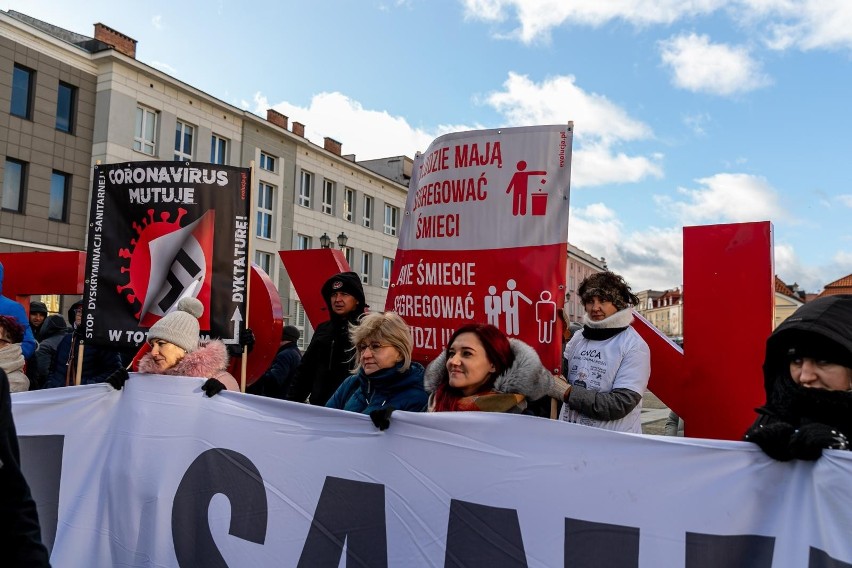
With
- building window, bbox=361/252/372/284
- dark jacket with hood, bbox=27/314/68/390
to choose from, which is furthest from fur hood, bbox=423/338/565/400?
building window, bbox=361/252/372/284

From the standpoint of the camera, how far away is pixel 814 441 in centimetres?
196

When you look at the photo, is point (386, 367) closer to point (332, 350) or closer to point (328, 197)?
point (332, 350)

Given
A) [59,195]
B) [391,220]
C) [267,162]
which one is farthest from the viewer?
[391,220]

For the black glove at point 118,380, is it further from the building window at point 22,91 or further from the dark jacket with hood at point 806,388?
the building window at point 22,91

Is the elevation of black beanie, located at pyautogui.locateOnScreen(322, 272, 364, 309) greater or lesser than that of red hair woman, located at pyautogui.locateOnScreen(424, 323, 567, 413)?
greater

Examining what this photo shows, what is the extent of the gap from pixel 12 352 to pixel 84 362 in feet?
1.64

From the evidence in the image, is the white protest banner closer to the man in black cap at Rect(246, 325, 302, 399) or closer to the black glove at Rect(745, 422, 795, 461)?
the black glove at Rect(745, 422, 795, 461)

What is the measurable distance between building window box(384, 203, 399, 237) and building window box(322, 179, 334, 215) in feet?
15.9

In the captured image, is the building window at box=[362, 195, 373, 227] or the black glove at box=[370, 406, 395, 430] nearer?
the black glove at box=[370, 406, 395, 430]

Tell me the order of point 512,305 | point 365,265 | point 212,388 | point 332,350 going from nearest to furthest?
point 212,388, point 512,305, point 332,350, point 365,265

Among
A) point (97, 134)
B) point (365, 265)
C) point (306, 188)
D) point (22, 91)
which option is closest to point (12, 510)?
point (22, 91)

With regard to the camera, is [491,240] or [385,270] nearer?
A: [491,240]

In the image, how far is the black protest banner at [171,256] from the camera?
424cm

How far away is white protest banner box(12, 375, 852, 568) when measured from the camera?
2139mm
